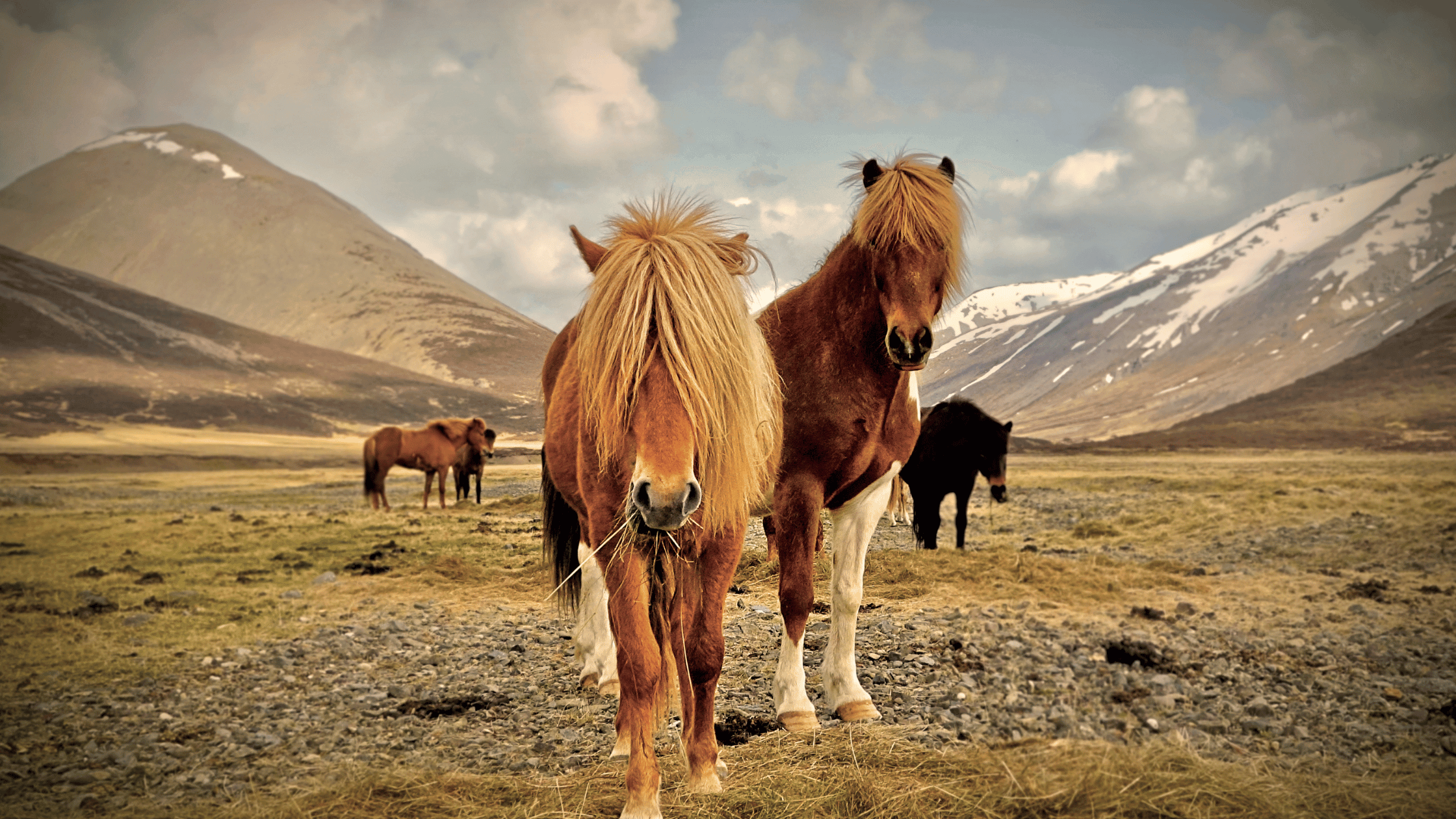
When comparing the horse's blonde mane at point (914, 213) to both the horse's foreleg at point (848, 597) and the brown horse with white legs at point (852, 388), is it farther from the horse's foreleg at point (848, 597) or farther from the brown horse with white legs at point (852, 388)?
the horse's foreleg at point (848, 597)

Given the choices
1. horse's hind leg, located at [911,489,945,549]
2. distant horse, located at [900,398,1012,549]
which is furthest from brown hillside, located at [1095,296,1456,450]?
horse's hind leg, located at [911,489,945,549]

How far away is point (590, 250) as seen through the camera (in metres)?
3.43

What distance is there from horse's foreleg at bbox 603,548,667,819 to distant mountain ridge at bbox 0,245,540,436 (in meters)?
91.0

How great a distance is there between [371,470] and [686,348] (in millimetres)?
23901

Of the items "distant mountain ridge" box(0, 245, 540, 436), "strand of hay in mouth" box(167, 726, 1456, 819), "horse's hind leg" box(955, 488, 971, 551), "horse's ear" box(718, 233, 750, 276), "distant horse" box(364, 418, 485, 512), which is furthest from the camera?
"distant mountain ridge" box(0, 245, 540, 436)

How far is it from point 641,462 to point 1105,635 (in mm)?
5942

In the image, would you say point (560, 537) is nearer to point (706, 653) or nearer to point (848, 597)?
point (848, 597)

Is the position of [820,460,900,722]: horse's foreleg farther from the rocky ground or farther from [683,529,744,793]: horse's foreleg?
[683,529,744,793]: horse's foreleg

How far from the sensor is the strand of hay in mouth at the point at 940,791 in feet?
9.91

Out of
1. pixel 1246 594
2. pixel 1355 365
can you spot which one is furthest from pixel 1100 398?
pixel 1246 594

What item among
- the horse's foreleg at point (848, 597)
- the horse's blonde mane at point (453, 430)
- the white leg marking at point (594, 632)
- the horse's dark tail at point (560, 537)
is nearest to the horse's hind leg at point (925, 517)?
the horse's dark tail at point (560, 537)

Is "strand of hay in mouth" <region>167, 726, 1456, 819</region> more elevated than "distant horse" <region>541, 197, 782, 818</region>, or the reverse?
"distant horse" <region>541, 197, 782, 818</region>

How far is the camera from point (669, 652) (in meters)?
3.43

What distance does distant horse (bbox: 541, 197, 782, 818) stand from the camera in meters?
2.79
